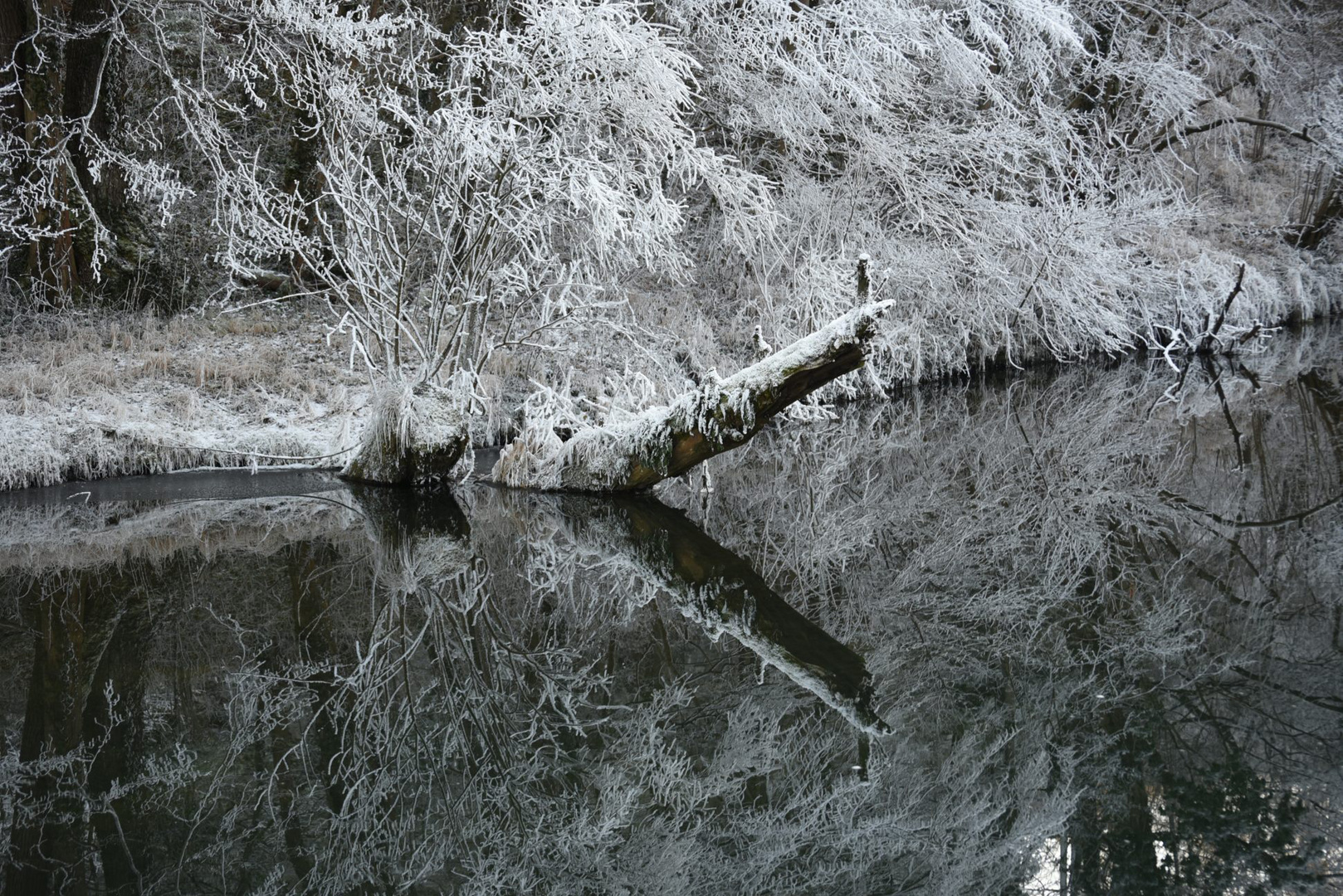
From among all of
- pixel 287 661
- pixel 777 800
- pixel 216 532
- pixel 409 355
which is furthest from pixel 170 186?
pixel 777 800

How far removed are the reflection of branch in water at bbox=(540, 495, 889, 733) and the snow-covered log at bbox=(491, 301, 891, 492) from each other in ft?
1.61

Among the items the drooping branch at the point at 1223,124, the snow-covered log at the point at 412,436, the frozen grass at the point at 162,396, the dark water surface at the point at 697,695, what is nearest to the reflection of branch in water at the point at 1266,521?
the dark water surface at the point at 697,695

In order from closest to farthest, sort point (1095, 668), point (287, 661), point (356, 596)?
point (1095, 668)
point (287, 661)
point (356, 596)

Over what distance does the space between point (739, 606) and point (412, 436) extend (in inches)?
180

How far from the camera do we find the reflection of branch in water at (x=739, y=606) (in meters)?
4.10

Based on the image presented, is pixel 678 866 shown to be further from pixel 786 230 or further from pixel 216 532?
pixel 786 230

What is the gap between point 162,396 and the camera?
10.8 metres

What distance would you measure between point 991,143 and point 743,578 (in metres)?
7.77

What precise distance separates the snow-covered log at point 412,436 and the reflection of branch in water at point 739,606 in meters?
1.60

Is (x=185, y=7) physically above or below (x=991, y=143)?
below

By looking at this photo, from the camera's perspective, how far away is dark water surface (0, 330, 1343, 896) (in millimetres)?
2939

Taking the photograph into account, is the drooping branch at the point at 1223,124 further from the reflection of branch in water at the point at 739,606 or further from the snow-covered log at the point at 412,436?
the reflection of branch in water at the point at 739,606

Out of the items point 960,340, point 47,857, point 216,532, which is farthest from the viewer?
point 960,340

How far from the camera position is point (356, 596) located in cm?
560
